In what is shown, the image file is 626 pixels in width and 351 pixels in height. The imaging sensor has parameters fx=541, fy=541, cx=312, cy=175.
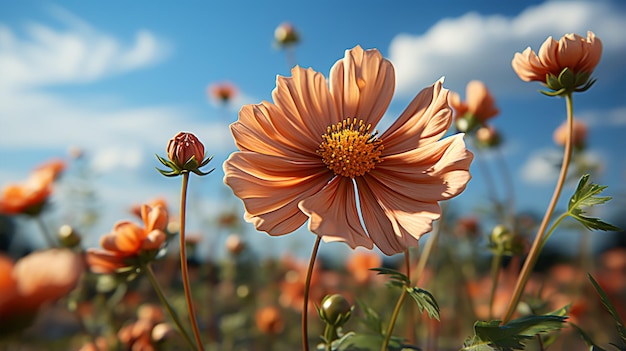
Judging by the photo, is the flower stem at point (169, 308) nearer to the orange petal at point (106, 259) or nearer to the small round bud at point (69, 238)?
the orange petal at point (106, 259)

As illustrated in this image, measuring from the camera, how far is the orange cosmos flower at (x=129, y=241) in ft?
2.24

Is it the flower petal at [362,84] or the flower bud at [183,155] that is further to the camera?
the flower petal at [362,84]

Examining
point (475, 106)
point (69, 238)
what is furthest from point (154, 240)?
point (475, 106)

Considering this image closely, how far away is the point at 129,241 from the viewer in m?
0.69

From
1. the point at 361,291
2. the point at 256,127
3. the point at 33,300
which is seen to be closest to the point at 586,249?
the point at 361,291

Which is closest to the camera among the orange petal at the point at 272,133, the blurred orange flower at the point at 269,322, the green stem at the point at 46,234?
the orange petal at the point at 272,133

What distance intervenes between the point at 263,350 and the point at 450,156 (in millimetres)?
1742

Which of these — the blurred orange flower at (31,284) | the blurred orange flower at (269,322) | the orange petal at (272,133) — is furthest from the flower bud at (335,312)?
the blurred orange flower at (269,322)

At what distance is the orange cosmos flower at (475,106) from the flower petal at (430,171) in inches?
16.5

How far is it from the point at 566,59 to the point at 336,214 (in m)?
0.36

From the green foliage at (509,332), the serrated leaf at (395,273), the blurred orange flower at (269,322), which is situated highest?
the serrated leaf at (395,273)

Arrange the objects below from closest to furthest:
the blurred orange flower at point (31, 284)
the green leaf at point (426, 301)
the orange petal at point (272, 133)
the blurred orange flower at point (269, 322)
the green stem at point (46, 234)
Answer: the blurred orange flower at point (31, 284)
the green leaf at point (426, 301)
the orange petal at point (272, 133)
the green stem at point (46, 234)
the blurred orange flower at point (269, 322)

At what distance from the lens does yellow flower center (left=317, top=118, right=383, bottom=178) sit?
2.32 feet

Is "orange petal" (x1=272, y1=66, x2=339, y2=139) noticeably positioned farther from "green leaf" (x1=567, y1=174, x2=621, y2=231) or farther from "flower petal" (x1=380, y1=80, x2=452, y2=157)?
"green leaf" (x1=567, y1=174, x2=621, y2=231)
